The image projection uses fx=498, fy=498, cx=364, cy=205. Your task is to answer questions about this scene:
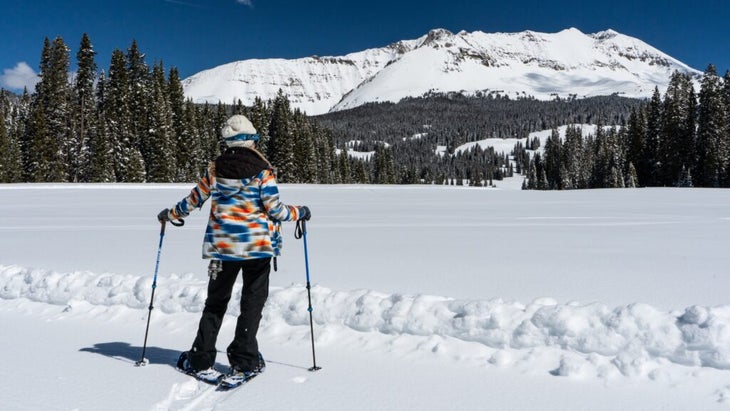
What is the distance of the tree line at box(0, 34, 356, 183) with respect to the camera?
43062 millimetres

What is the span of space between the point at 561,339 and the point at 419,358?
52.4 inches

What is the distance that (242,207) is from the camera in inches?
165

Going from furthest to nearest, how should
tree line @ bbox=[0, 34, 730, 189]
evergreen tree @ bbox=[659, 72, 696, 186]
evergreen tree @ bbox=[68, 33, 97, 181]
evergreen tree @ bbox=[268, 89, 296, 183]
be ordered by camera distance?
evergreen tree @ bbox=[268, 89, 296, 183]
evergreen tree @ bbox=[659, 72, 696, 186]
evergreen tree @ bbox=[68, 33, 97, 181]
tree line @ bbox=[0, 34, 730, 189]

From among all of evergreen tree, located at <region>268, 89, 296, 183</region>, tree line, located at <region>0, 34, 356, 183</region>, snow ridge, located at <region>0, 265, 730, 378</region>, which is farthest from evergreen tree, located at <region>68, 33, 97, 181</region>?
snow ridge, located at <region>0, 265, 730, 378</region>

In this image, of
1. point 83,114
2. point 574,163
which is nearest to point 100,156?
point 83,114

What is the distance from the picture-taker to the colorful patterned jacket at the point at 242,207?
4.16m

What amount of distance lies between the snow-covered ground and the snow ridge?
0.6 inches

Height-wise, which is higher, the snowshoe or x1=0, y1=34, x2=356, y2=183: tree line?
x1=0, y1=34, x2=356, y2=183: tree line

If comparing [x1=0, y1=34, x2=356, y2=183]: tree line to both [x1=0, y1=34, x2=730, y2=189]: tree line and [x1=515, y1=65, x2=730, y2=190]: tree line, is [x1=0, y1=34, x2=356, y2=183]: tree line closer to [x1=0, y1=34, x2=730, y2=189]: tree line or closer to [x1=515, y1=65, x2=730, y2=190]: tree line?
[x1=0, y1=34, x2=730, y2=189]: tree line

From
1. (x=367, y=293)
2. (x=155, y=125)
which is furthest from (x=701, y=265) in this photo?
(x=155, y=125)

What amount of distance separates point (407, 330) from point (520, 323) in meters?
1.13

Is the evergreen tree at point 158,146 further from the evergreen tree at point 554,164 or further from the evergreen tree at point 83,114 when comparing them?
the evergreen tree at point 554,164

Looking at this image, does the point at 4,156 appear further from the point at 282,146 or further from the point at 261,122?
the point at 282,146

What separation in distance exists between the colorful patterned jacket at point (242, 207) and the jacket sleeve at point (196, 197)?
0.34 feet
